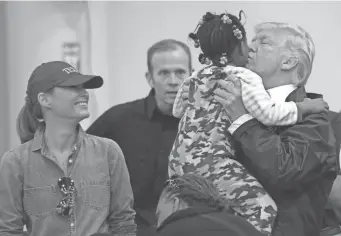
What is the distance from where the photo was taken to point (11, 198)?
204 cm

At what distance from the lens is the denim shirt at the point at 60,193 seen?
6.73 feet

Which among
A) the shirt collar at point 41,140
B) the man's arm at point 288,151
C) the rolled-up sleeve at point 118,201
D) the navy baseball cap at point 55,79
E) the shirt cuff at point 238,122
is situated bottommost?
the rolled-up sleeve at point 118,201

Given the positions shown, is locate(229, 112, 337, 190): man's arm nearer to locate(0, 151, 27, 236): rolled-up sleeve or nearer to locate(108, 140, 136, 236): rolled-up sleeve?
locate(108, 140, 136, 236): rolled-up sleeve

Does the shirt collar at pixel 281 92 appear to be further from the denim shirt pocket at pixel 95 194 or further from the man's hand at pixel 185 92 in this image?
the denim shirt pocket at pixel 95 194

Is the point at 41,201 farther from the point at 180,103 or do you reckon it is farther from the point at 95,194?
the point at 180,103

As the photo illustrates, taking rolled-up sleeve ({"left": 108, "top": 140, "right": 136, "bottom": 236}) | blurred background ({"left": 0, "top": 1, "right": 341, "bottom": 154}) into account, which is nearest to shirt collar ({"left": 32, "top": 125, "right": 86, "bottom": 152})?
rolled-up sleeve ({"left": 108, "top": 140, "right": 136, "bottom": 236})

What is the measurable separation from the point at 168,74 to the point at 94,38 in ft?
4.53

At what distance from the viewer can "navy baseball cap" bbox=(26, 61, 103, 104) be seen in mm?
2139

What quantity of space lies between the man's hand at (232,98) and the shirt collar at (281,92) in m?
0.10

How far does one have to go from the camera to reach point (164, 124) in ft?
9.73

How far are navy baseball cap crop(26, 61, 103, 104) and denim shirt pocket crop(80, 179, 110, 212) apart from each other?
38 cm

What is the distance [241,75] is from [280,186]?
0.35 metres

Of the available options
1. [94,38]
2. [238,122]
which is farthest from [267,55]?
[94,38]

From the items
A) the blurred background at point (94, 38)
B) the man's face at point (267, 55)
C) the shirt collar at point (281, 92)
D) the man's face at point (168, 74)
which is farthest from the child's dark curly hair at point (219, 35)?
the blurred background at point (94, 38)
